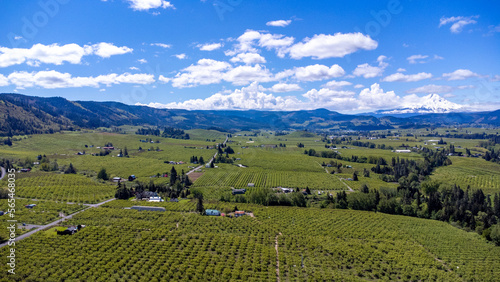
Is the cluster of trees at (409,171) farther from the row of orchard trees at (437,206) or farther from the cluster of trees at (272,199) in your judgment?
the cluster of trees at (272,199)

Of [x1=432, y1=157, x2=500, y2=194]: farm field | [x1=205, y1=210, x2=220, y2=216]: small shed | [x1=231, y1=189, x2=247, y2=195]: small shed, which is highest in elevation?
[x1=432, y1=157, x2=500, y2=194]: farm field

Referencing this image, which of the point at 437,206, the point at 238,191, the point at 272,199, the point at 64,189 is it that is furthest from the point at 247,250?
the point at 64,189

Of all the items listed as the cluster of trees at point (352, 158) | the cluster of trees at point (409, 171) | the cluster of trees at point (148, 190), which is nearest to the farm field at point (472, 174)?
the cluster of trees at point (409, 171)

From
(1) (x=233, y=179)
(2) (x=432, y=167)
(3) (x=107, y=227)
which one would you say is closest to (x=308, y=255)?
(3) (x=107, y=227)

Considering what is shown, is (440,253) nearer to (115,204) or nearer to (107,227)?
(107,227)

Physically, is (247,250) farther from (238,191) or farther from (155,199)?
(238,191)

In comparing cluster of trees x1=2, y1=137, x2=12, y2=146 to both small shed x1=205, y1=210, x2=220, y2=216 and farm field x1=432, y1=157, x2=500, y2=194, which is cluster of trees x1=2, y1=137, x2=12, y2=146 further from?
farm field x1=432, y1=157, x2=500, y2=194

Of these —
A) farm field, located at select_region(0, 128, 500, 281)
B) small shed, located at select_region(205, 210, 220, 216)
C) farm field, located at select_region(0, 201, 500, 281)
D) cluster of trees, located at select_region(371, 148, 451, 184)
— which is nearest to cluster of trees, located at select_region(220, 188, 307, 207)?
farm field, located at select_region(0, 128, 500, 281)

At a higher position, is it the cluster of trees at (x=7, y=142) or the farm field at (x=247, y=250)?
the cluster of trees at (x=7, y=142)

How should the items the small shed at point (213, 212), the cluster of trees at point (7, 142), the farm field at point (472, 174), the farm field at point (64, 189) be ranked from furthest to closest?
1. the cluster of trees at point (7, 142)
2. the farm field at point (472, 174)
3. the farm field at point (64, 189)
4. the small shed at point (213, 212)

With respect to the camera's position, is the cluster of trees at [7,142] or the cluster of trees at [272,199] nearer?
the cluster of trees at [272,199]
